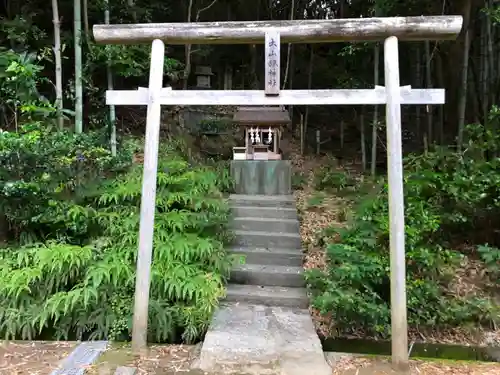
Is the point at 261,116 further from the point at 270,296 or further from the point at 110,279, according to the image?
the point at 110,279

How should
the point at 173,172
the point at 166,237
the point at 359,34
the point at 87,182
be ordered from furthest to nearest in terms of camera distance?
the point at 173,172 → the point at 87,182 → the point at 166,237 → the point at 359,34

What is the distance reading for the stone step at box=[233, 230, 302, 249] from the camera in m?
5.25

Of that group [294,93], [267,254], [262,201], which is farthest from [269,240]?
[294,93]

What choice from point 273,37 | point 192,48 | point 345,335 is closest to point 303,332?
point 345,335

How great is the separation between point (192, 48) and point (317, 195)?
19.7ft

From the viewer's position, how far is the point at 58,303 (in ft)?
12.1

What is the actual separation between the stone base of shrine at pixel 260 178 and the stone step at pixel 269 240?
161 cm

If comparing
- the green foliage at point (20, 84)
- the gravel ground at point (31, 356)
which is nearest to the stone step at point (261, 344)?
the gravel ground at point (31, 356)

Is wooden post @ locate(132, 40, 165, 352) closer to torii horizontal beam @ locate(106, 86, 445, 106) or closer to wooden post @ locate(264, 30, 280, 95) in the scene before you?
torii horizontal beam @ locate(106, 86, 445, 106)

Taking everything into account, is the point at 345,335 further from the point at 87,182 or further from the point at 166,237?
the point at 87,182

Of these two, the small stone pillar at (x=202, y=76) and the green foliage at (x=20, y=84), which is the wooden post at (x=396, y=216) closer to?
the green foliage at (x=20, y=84)

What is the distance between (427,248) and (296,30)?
2.82 meters

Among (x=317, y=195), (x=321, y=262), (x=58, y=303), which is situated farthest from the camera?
(x=317, y=195)

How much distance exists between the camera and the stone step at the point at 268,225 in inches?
219
